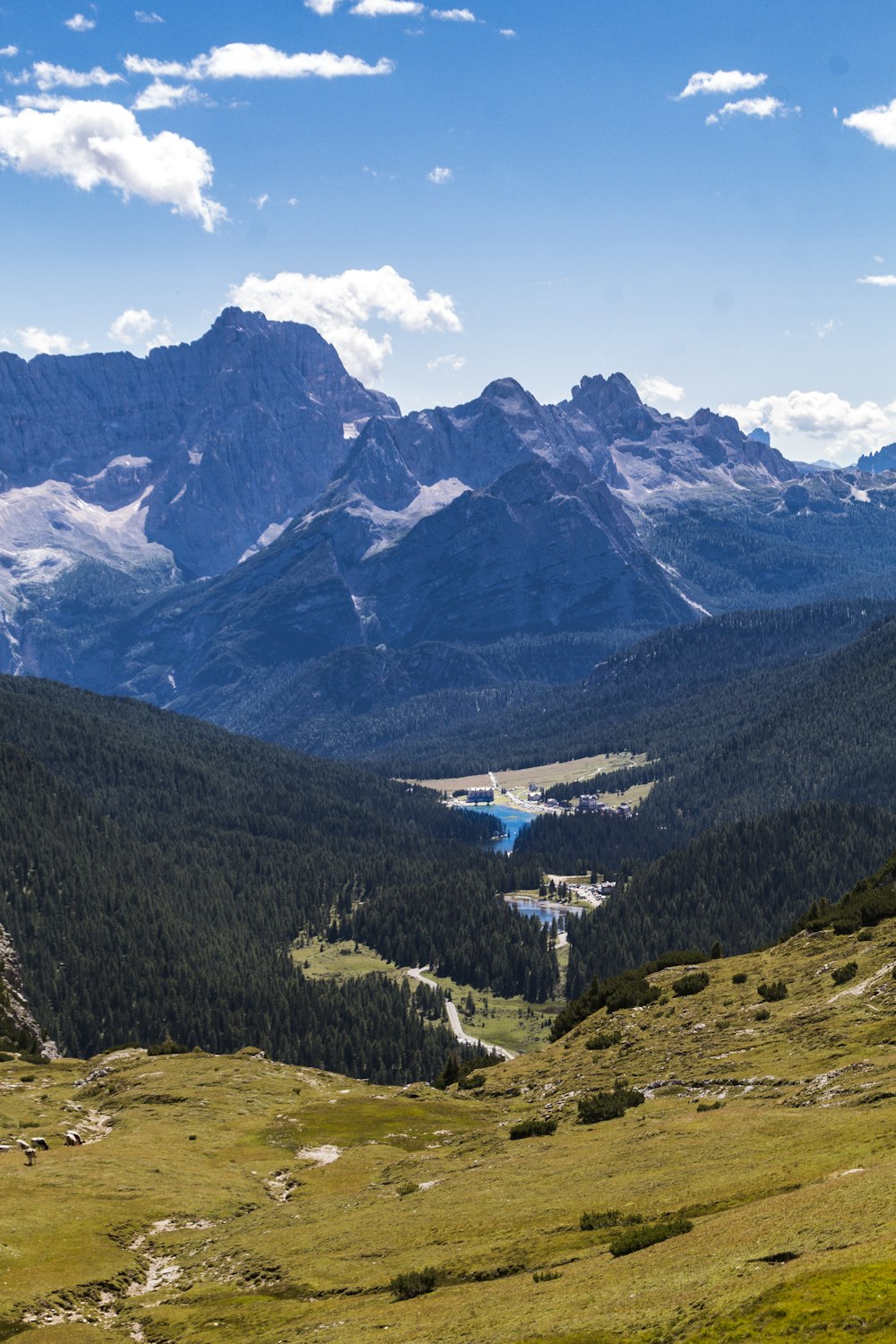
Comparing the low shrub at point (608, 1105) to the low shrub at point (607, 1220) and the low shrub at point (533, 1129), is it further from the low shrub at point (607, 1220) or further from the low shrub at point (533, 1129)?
the low shrub at point (607, 1220)

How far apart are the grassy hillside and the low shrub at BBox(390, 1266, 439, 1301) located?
148 mm

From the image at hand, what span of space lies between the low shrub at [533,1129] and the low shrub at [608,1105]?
2010 millimetres

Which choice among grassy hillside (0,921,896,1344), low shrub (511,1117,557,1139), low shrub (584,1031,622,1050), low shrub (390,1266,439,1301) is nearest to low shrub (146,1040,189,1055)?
grassy hillside (0,921,896,1344)

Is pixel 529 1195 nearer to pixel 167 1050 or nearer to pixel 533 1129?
pixel 533 1129

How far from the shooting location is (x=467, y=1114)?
9400 cm

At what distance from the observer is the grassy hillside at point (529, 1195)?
3706 centimetres

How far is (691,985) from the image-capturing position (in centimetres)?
10019

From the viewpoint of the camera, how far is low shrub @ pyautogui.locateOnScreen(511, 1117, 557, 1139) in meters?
76.6

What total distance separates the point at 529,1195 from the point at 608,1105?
58.4 ft

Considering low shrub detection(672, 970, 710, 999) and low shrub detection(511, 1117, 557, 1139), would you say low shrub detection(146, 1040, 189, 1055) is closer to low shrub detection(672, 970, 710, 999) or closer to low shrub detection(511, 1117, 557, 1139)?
low shrub detection(672, 970, 710, 999)

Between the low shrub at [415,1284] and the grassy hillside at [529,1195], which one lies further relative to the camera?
the low shrub at [415,1284]

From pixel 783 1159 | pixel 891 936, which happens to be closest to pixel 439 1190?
pixel 783 1159

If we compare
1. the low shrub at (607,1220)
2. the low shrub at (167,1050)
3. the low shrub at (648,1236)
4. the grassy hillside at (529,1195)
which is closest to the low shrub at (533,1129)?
the grassy hillside at (529,1195)

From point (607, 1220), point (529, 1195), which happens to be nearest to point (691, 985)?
point (529, 1195)
